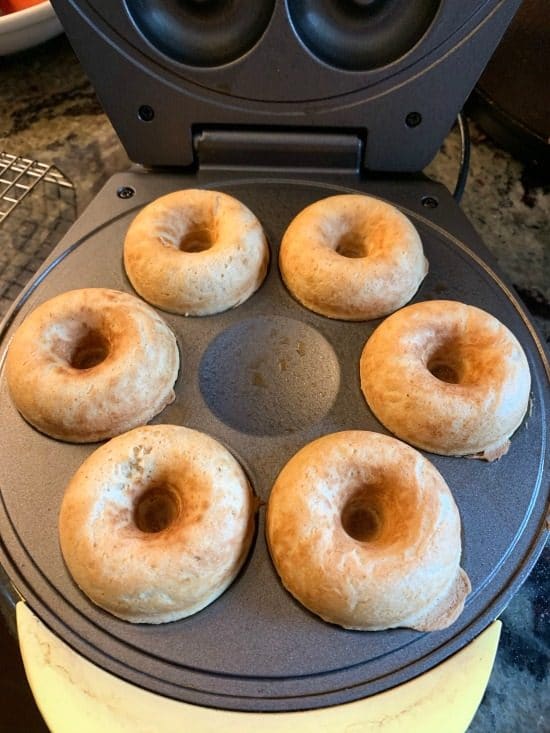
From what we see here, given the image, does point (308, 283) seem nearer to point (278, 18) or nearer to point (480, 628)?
point (278, 18)

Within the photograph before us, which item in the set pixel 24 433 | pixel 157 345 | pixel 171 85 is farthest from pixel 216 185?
pixel 24 433

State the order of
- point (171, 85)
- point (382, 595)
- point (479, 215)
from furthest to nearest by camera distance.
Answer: point (479, 215) → point (171, 85) → point (382, 595)

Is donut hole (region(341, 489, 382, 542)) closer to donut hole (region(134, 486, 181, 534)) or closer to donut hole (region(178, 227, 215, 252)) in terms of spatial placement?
donut hole (region(134, 486, 181, 534))

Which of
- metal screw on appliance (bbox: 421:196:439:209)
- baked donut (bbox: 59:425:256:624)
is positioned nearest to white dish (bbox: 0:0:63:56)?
metal screw on appliance (bbox: 421:196:439:209)

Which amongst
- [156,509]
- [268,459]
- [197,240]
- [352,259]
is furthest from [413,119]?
[156,509]

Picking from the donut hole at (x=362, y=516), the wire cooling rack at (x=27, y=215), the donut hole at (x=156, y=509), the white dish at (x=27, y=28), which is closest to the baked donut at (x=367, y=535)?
the donut hole at (x=362, y=516)

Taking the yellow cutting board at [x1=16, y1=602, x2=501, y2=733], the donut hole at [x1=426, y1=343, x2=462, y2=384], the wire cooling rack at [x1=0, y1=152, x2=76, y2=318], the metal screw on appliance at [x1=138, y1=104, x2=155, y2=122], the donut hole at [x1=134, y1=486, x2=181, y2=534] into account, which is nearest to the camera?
the yellow cutting board at [x1=16, y1=602, x2=501, y2=733]
